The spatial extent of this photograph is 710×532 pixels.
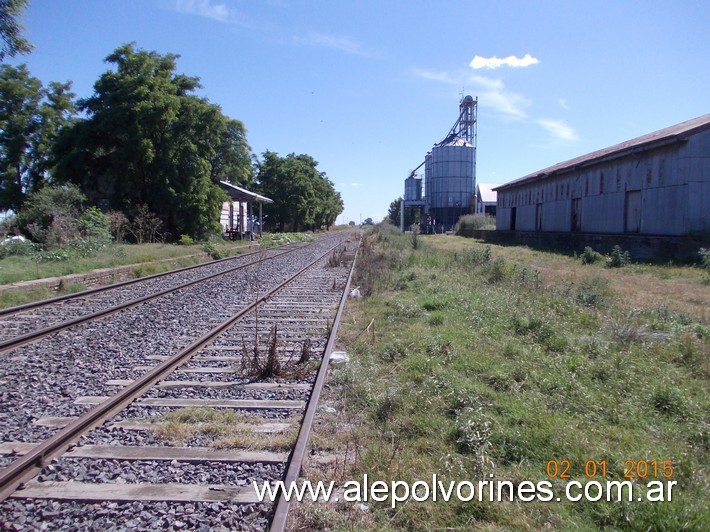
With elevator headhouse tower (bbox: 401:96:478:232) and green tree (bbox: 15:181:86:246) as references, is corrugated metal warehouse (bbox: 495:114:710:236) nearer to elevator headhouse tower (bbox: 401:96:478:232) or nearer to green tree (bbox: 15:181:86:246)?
green tree (bbox: 15:181:86:246)

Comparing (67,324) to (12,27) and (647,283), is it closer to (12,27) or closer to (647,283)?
(12,27)

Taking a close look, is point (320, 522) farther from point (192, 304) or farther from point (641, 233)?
point (641, 233)

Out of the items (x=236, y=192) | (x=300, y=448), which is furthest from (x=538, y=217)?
(x=300, y=448)

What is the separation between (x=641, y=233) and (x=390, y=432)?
63.1 feet

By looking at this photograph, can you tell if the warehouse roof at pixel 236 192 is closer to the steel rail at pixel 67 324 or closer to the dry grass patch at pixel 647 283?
the dry grass patch at pixel 647 283

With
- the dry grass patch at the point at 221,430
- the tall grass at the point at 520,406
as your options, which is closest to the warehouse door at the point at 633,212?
the tall grass at the point at 520,406

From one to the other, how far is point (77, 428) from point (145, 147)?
23999mm

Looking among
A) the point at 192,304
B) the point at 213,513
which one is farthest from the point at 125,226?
the point at 213,513

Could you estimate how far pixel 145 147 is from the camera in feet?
83.5


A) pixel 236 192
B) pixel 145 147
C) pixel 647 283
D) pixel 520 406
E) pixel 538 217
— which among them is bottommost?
pixel 520 406

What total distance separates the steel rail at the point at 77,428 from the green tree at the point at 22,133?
38.0 meters

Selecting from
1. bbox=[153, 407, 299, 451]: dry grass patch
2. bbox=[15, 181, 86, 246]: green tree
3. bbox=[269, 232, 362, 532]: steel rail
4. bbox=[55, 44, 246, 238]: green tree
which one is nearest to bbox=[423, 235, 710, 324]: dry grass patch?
bbox=[269, 232, 362, 532]: steel rail

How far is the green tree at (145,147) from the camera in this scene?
84.4 ft

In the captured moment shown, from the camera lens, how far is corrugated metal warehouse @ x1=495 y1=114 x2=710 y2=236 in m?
17.6
